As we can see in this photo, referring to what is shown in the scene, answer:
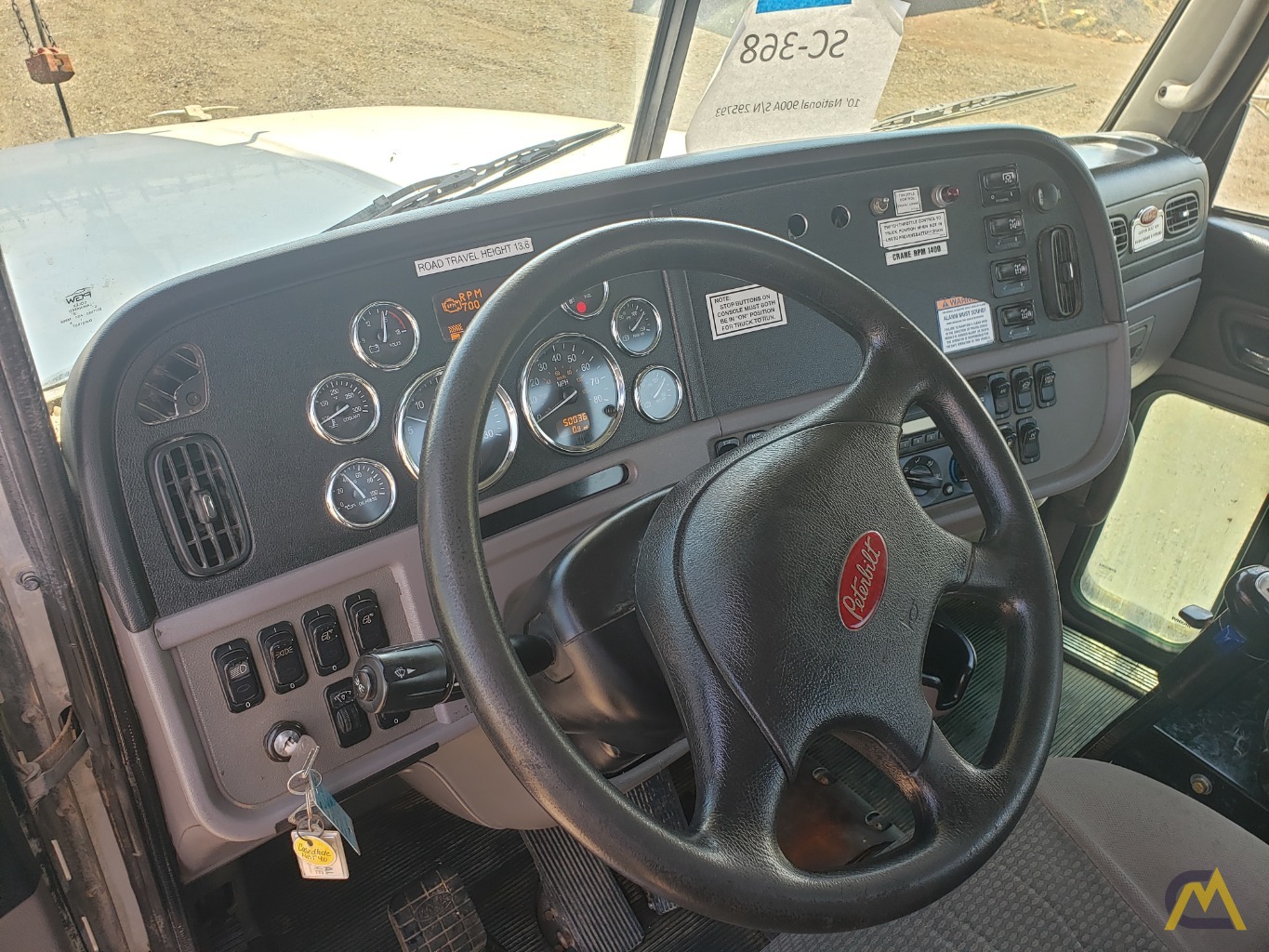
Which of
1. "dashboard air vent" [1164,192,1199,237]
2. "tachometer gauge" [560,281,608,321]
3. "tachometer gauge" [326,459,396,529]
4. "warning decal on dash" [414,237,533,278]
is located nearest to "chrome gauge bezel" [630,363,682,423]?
"tachometer gauge" [560,281,608,321]

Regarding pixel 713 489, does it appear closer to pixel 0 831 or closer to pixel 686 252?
pixel 686 252

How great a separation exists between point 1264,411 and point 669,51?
1.55m

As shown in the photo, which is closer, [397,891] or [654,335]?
[654,335]

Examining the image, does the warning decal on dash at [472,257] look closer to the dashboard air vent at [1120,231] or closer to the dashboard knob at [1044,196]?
the dashboard knob at [1044,196]

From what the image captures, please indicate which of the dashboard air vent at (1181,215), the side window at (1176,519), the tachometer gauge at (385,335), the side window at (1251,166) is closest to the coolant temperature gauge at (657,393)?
the tachometer gauge at (385,335)

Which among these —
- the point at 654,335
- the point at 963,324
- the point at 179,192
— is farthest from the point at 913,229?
the point at 179,192

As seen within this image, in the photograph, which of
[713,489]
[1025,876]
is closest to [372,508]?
[713,489]

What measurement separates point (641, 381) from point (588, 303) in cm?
14

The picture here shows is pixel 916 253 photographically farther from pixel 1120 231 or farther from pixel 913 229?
pixel 1120 231

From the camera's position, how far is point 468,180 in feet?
4.96

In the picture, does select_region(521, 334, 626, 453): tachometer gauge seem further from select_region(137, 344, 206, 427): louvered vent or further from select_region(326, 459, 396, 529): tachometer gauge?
select_region(137, 344, 206, 427): louvered vent

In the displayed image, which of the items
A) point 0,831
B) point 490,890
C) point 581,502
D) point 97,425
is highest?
point 97,425

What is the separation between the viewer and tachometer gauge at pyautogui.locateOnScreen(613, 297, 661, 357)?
1.33 meters

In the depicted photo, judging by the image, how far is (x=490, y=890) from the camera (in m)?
1.80
